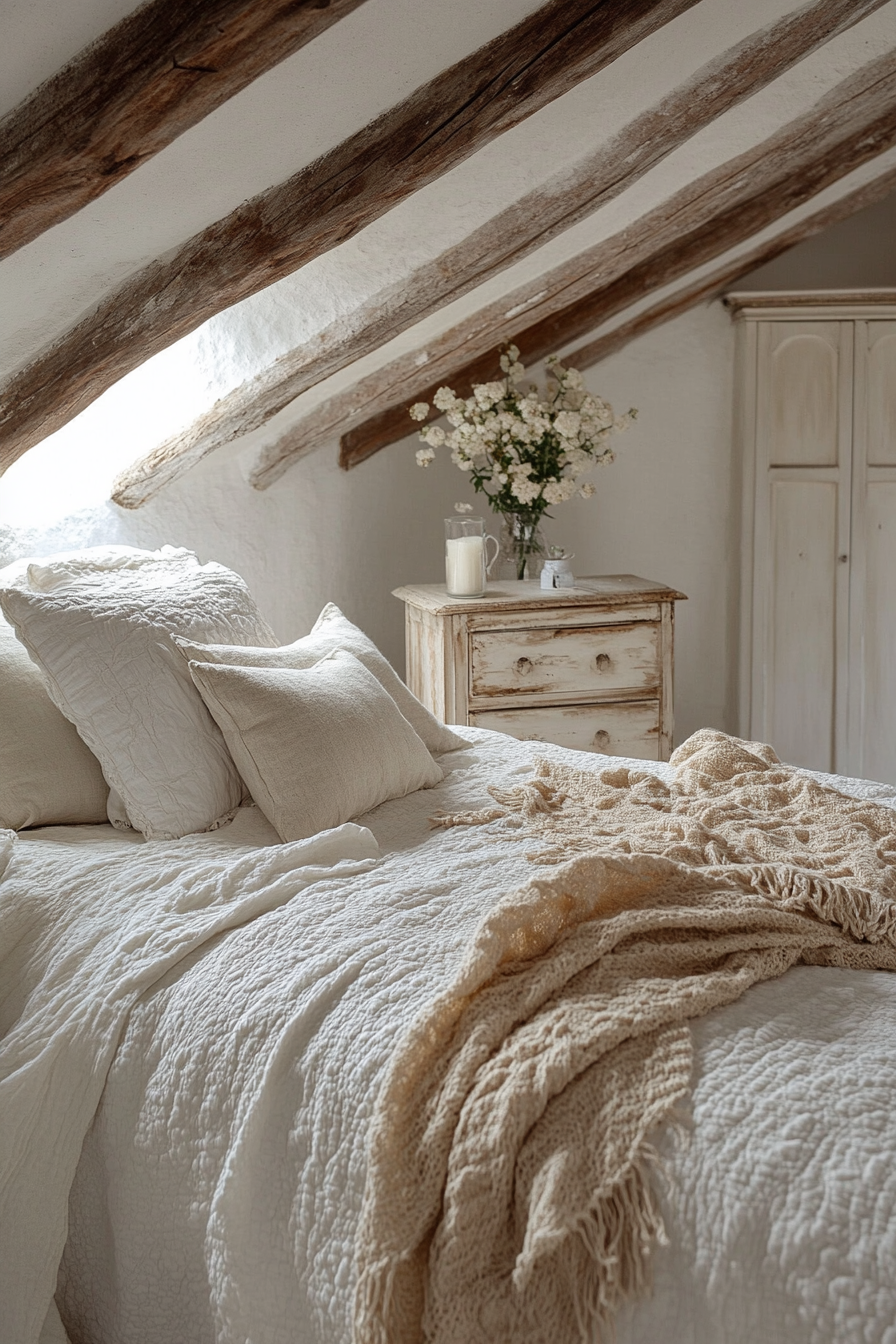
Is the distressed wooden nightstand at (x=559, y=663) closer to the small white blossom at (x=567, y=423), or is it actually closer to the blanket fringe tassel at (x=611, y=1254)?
the small white blossom at (x=567, y=423)

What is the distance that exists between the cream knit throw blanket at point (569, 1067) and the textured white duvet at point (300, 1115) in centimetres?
4

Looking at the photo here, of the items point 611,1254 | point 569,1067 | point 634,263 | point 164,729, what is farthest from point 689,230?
point 611,1254

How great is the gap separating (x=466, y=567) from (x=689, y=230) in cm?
98

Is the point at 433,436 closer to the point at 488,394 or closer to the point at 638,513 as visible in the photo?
the point at 488,394

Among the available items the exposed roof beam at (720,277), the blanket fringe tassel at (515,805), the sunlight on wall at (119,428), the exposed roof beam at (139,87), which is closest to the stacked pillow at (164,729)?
the blanket fringe tassel at (515,805)

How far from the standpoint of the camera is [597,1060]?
1.10 meters

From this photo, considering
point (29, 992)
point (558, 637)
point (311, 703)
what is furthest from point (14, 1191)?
point (558, 637)

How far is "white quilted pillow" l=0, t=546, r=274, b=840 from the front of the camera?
1805 millimetres

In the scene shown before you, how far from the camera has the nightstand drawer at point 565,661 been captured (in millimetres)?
2943

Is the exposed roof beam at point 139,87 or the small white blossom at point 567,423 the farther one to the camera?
the small white blossom at point 567,423

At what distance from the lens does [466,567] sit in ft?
9.87

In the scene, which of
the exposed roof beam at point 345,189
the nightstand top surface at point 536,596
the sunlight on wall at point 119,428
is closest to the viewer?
the exposed roof beam at point 345,189

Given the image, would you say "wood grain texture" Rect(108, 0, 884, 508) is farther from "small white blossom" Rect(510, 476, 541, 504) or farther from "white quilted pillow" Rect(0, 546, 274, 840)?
"white quilted pillow" Rect(0, 546, 274, 840)

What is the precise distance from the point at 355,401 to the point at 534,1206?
237cm
